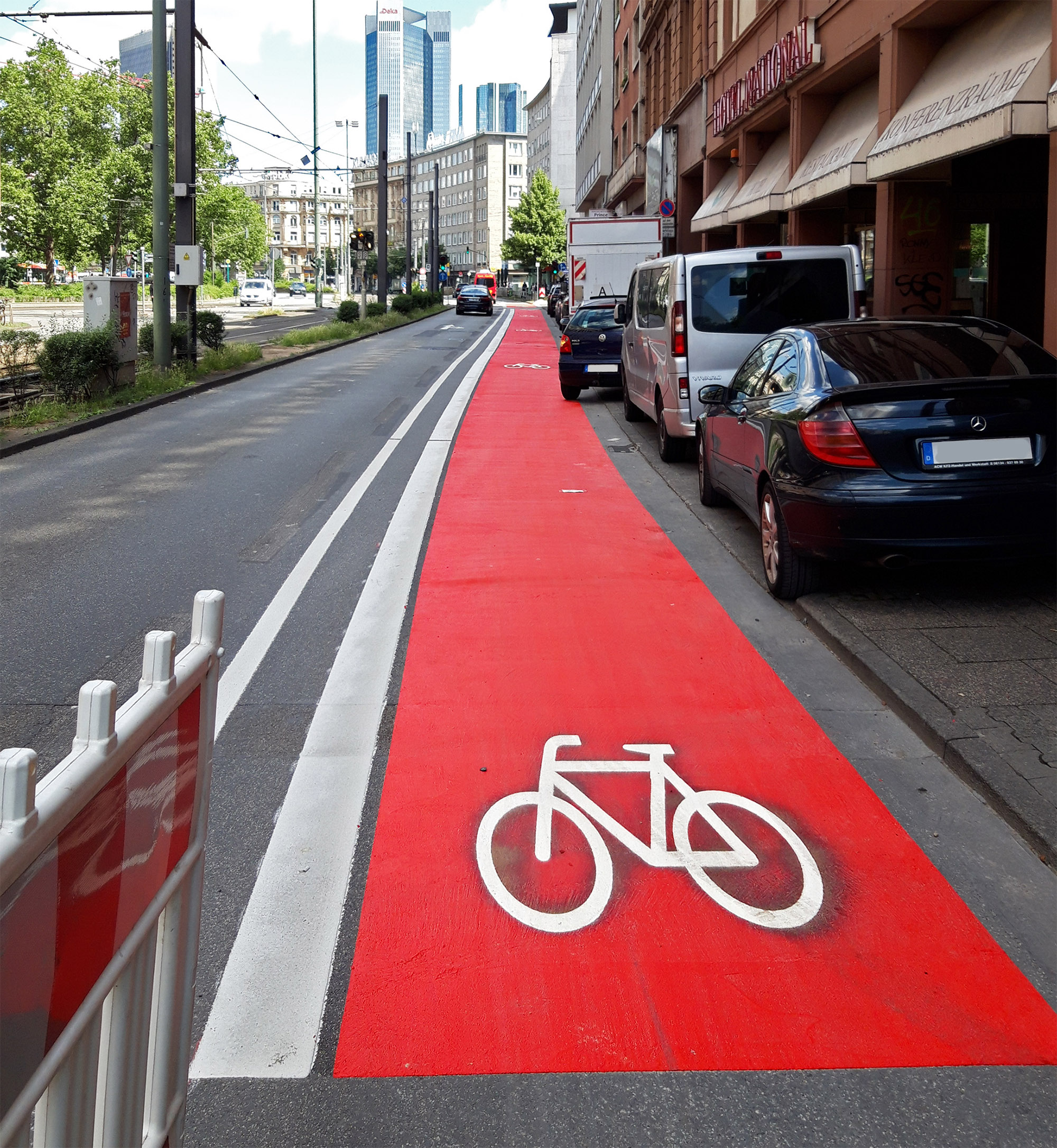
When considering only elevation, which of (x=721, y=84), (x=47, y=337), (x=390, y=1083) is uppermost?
(x=721, y=84)

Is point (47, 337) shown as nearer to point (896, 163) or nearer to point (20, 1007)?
point (896, 163)

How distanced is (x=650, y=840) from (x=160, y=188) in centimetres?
1920

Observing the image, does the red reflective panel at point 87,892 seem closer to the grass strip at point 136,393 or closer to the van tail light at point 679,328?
the van tail light at point 679,328

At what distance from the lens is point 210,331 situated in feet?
87.1

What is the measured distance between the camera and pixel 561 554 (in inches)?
351

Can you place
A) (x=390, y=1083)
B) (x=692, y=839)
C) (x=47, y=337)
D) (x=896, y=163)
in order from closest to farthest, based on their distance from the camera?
(x=390, y=1083), (x=692, y=839), (x=896, y=163), (x=47, y=337)

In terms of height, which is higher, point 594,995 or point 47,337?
point 47,337

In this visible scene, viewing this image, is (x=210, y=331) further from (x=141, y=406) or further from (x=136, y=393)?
(x=141, y=406)

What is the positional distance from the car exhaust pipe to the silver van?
543 cm

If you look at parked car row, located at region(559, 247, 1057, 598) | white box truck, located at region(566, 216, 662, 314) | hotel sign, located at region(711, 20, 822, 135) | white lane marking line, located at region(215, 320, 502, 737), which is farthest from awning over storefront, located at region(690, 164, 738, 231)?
parked car row, located at region(559, 247, 1057, 598)

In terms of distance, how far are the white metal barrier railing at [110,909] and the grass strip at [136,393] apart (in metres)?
15.0

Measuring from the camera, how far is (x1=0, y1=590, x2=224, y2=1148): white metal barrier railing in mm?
1476

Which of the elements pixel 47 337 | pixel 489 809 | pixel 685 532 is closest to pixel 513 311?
pixel 47 337

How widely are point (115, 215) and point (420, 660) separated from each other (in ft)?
228
